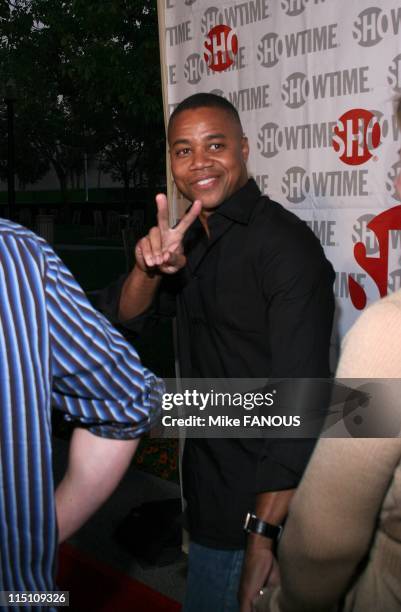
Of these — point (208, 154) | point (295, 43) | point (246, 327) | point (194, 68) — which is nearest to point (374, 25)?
point (295, 43)

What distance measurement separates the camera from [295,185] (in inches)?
132

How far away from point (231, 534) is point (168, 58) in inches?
107

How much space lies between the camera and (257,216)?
92.9 inches

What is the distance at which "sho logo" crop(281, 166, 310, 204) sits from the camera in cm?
332

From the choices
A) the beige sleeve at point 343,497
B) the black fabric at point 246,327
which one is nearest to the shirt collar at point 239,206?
the black fabric at point 246,327

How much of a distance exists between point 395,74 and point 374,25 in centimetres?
22

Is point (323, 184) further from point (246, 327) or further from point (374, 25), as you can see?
point (246, 327)

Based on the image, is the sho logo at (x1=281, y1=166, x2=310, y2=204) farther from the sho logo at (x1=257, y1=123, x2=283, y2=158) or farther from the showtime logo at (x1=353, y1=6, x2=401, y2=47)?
the showtime logo at (x1=353, y1=6, x2=401, y2=47)

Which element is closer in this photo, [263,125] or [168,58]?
[263,125]

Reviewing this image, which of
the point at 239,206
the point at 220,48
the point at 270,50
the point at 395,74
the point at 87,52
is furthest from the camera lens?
the point at 87,52

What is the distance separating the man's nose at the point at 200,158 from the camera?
2.58 metres

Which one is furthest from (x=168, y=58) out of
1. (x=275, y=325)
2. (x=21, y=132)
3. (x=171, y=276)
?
(x=21, y=132)

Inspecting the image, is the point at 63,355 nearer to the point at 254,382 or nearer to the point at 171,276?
the point at 254,382

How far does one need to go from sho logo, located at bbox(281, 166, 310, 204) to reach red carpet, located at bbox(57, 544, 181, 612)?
A: 2131mm
